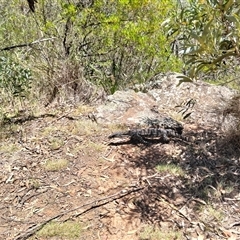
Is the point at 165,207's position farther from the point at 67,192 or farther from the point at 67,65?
the point at 67,65

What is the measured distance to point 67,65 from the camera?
511 cm

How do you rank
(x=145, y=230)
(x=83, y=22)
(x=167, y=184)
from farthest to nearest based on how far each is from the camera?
(x=83, y=22), (x=167, y=184), (x=145, y=230)

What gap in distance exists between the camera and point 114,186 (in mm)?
3283

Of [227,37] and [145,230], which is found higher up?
[227,37]

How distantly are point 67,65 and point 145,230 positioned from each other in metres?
2.91

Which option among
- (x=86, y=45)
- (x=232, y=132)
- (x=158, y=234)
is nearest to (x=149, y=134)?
(x=232, y=132)

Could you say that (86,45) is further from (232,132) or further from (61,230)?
(61,230)

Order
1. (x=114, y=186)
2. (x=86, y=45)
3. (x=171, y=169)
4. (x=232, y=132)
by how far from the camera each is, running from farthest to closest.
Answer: (x=86, y=45)
(x=232, y=132)
(x=171, y=169)
(x=114, y=186)

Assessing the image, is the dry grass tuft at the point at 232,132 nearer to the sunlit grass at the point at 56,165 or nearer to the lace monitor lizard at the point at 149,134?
the lace monitor lizard at the point at 149,134

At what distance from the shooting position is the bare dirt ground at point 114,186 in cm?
287

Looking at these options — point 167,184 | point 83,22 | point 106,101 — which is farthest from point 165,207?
point 83,22

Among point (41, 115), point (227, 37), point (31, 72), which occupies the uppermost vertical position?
point (227, 37)

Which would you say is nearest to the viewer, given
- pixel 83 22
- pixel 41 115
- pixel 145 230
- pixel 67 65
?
pixel 145 230

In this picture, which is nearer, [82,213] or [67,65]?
[82,213]
